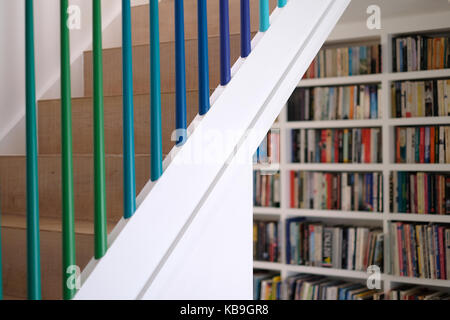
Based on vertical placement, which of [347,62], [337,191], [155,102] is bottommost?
[337,191]

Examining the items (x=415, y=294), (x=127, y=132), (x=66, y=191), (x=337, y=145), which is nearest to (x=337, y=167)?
(x=337, y=145)

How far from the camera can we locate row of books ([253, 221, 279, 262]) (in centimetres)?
381

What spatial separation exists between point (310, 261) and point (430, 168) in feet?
3.08

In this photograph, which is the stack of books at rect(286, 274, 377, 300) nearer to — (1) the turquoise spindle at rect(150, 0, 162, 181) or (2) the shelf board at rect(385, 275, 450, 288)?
(2) the shelf board at rect(385, 275, 450, 288)

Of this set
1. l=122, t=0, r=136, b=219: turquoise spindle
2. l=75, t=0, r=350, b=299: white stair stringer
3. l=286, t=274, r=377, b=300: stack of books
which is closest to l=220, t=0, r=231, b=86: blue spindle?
l=75, t=0, r=350, b=299: white stair stringer

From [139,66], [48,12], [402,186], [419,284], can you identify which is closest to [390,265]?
[419,284]

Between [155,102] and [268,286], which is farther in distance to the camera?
[268,286]

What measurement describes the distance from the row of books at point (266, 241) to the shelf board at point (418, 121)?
1.01 metres

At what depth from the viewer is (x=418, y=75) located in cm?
327

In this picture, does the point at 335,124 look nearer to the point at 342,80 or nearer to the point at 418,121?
the point at 342,80

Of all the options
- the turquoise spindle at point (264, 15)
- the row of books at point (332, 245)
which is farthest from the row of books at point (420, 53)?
the turquoise spindle at point (264, 15)

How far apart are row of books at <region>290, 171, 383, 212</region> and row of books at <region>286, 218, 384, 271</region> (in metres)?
0.13

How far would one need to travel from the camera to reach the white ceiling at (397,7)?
295cm

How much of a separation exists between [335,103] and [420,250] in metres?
1.00
